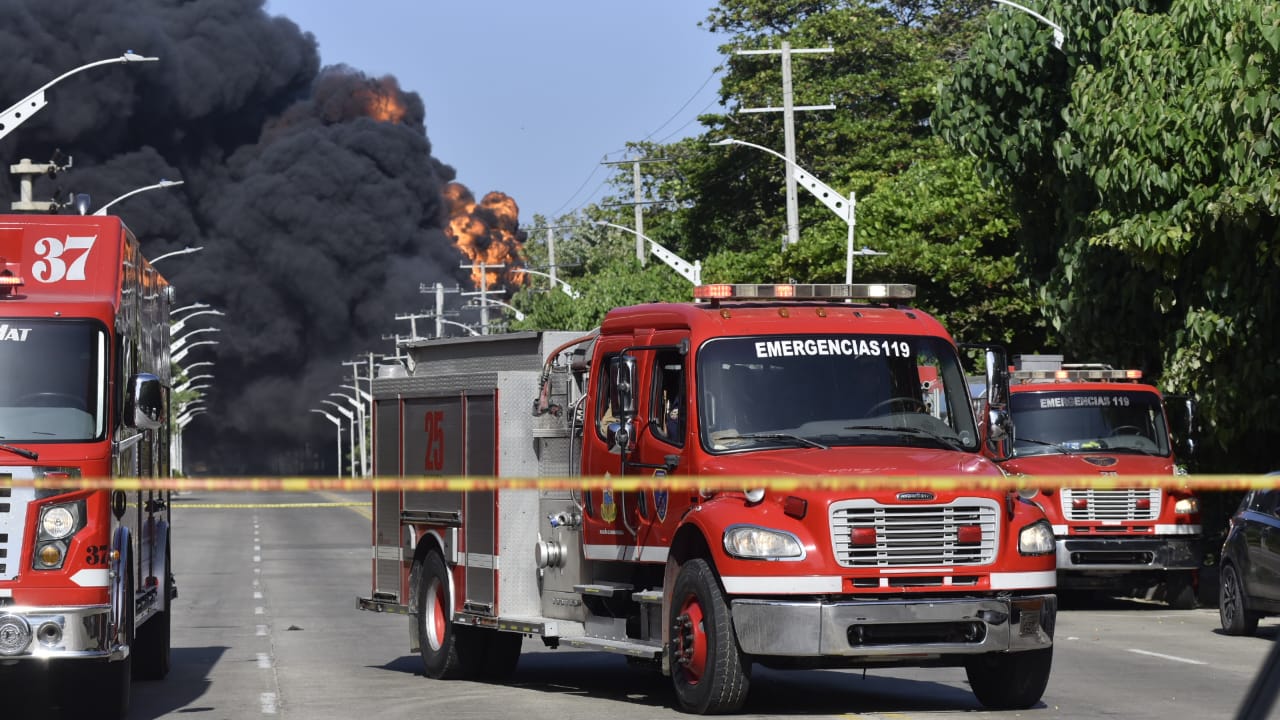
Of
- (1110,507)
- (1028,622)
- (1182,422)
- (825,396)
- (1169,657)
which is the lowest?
(1169,657)

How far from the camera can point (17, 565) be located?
1164cm

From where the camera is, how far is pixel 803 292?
14.1 m

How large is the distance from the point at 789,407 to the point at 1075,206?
1413cm

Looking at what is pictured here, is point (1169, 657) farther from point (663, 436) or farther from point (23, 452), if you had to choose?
point (23, 452)

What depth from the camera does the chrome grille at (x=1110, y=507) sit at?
73.6 ft

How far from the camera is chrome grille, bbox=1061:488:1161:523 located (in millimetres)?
22438

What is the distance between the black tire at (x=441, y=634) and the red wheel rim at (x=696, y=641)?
3.44 meters

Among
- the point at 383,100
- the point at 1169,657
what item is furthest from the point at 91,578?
Answer: the point at 383,100

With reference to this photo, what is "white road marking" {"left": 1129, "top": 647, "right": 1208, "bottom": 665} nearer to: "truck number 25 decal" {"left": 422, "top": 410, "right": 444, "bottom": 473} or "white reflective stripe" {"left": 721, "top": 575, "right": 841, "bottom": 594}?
"white reflective stripe" {"left": 721, "top": 575, "right": 841, "bottom": 594}

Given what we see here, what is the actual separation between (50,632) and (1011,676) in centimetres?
599

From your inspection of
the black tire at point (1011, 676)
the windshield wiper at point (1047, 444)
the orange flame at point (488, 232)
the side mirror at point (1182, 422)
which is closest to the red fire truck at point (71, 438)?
the black tire at point (1011, 676)

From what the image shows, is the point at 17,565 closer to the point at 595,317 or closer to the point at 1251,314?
the point at 1251,314

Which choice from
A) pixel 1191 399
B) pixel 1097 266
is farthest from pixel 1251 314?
pixel 1097 266

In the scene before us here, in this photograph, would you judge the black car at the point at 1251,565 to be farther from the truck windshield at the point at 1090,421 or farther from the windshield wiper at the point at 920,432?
the windshield wiper at the point at 920,432
